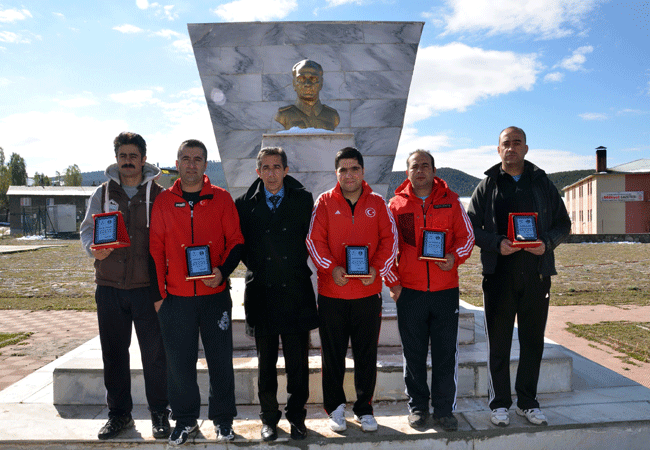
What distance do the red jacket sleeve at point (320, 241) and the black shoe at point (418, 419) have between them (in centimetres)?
119

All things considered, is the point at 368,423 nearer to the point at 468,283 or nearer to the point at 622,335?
the point at 622,335

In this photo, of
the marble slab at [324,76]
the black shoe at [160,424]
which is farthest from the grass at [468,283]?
the black shoe at [160,424]

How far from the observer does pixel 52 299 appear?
8.31 meters

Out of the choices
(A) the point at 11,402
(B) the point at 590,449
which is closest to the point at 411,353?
(B) the point at 590,449

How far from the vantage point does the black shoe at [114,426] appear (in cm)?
281

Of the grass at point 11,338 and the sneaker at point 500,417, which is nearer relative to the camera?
the sneaker at point 500,417

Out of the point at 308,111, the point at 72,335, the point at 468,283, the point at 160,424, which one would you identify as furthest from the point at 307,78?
the point at 468,283

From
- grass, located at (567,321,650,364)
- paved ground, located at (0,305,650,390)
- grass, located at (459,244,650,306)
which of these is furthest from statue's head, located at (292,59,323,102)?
grass, located at (459,244,650,306)

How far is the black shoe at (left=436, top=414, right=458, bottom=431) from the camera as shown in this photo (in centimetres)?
282

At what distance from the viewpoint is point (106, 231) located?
2672 mm

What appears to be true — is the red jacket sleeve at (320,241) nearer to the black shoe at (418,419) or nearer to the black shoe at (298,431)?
the black shoe at (298,431)

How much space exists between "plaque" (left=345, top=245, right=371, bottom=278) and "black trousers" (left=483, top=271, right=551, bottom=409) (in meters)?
1.06

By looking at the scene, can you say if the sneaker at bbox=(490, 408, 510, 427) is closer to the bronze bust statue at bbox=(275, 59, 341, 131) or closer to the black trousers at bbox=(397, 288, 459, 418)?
the black trousers at bbox=(397, 288, 459, 418)

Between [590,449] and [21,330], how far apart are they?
6947 mm
